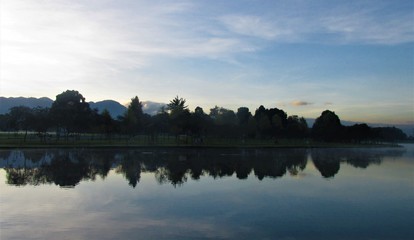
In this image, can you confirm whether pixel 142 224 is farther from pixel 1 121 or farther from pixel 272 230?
pixel 1 121

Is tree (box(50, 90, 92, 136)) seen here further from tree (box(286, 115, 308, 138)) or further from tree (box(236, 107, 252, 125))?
tree (box(286, 115, 308, 138))

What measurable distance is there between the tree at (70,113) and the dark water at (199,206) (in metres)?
61.1

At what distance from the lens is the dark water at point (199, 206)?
1577cm

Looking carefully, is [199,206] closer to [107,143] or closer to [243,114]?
[107,143]

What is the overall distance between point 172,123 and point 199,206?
251ft

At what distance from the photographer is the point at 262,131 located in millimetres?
126500

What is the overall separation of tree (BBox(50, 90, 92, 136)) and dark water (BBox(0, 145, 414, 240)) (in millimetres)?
61138

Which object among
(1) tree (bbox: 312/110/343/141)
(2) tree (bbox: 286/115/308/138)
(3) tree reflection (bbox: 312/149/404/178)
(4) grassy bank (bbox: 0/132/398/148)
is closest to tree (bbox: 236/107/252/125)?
(2) tree (bbox: 286/115/308/138)

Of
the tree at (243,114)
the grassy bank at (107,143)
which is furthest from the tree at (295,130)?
the grassy bank at (107,143)

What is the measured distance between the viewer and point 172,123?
96.9 meters

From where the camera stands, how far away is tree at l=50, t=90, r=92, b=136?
95125 millimetres

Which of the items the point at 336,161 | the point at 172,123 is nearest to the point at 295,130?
the point at 172,123

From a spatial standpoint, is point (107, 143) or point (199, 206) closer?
point (199, 206)

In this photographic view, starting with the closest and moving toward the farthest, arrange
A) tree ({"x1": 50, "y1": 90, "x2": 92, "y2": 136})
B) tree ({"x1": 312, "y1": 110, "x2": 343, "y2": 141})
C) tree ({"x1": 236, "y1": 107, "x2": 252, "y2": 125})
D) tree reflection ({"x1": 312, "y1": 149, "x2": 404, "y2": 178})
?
1. tree reflection ({"x1": 312, "y1": 149, "x2": 404, "y2": 178})
2. tree ({"x1": 50, "y1": 90, "x2": 92, "y2": 136})
3. tree ({"x1": 312, "y1": 110, "x2": 343, "y2": 141})
4. tree ({"x1": 236, "y1": 107, "x2": 252, "y2": 125})
